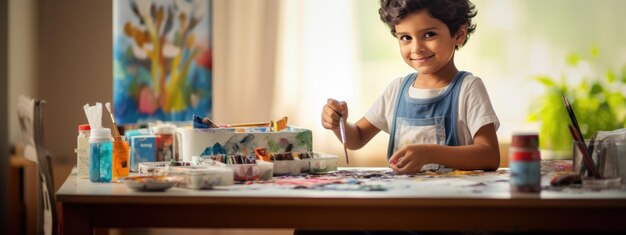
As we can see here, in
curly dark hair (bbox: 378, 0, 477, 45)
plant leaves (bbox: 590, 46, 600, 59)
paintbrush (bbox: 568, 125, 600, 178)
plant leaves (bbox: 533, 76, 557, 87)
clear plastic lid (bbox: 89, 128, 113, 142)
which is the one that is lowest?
paintbrush (bbox: 568, 125, 600, 178)

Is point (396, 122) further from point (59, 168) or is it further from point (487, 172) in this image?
point (59, 168)

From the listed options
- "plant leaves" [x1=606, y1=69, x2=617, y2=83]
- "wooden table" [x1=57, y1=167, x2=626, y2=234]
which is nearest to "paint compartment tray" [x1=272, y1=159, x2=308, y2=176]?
"wooden table" [x1=57, y1=167, x2=626, y2=234]

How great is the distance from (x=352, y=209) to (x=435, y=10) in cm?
78

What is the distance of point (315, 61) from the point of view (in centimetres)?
402

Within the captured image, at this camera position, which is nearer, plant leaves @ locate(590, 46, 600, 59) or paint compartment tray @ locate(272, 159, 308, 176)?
paint compartment tray @ locate(272, 159, 308, 176)

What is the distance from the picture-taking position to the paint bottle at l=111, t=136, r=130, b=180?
1.94 meters

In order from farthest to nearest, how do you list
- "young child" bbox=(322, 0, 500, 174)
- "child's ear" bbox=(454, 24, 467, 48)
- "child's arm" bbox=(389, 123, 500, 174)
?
1. "child's ear" bbox=(454, 24, 467, 48)
2. "young child" bbox=(322, 0, 500, 174)
3. "child's arm" bbox=(389, 123, 500, 174)

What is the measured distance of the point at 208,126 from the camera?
6.73 ft

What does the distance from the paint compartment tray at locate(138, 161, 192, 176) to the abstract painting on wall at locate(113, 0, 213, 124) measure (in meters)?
2.07

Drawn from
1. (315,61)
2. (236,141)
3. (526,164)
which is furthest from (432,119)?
(315,61)

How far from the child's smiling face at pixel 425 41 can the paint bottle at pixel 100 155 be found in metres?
0.79

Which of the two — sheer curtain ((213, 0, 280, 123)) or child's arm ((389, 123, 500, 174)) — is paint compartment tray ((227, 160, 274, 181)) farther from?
sheer curtain ((213, 0, 280, 123))

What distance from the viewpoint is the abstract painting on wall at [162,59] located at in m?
4.06

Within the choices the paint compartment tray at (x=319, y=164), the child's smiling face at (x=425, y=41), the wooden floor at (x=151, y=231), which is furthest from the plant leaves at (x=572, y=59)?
the paint compartment tray at (x=319, y=164)
